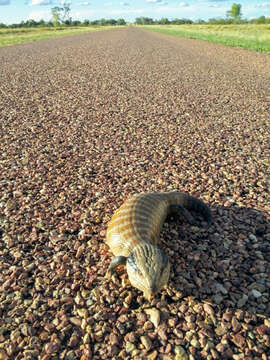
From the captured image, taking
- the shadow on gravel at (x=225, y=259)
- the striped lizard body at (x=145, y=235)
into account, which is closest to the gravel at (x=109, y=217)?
the shadow on gravel at (x=225, y=259)

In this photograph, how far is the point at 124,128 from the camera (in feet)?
27.2

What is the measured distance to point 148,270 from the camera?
2996 mm

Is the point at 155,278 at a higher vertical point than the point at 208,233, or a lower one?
higher

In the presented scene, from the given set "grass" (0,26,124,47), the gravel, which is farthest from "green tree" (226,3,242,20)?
the gravel

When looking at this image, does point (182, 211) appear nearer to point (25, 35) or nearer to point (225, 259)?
Result: point (225, 259)

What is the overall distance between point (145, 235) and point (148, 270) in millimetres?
608

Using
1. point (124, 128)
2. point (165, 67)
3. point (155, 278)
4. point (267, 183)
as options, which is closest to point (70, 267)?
point (155, 278)

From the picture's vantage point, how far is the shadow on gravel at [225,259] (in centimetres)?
323

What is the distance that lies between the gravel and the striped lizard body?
0.24 meters

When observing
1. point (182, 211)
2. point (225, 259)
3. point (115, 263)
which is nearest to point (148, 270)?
point (115, 263)

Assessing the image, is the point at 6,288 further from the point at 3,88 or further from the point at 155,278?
the point at 3,88

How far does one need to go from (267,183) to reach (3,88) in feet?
37.8

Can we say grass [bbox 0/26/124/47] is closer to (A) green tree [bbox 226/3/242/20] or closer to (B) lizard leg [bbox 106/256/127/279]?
(B) lizard leg [bbox 106/256/127/279]

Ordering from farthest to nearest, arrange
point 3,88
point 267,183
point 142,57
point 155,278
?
point 142,57
point 3,88
point 267,183
point 155,278
